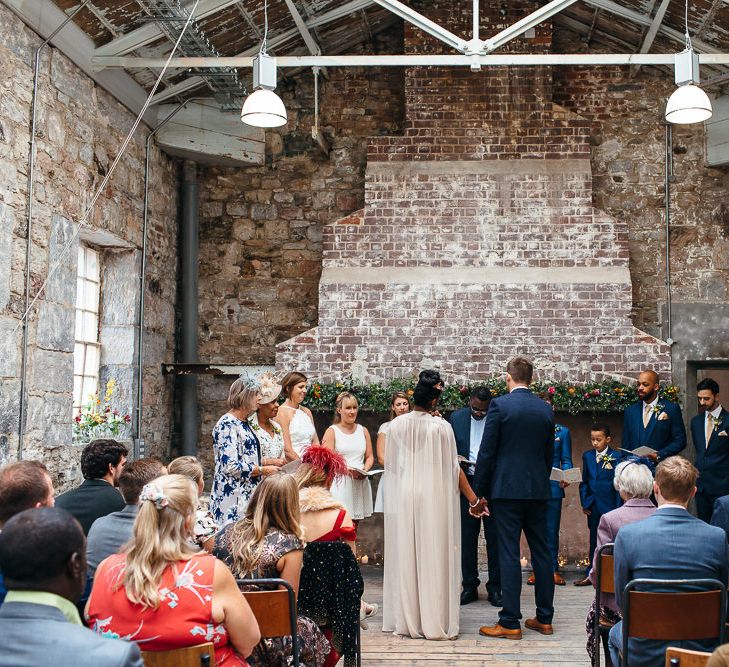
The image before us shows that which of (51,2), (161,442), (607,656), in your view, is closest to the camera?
(607,656)

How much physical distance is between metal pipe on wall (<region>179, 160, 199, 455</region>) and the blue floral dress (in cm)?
498

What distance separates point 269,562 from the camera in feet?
12.0

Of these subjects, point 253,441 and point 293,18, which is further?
point 293,18

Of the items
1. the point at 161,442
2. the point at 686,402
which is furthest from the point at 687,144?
the point at 161,442

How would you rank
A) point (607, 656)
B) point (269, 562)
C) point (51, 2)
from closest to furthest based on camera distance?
point (269, 562) < point (607, 656) < point (51, 2)

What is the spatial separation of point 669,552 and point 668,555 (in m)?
0.01

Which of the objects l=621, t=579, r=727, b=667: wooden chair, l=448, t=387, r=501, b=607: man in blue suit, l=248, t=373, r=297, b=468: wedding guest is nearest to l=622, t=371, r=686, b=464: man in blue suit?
l=448, t=387, r=501, b=607: man in blue suit

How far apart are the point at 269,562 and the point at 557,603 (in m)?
4.16

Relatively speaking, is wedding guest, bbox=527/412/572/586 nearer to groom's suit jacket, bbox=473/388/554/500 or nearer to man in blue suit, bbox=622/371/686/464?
man in blue suit, bbox=622/371/686/464

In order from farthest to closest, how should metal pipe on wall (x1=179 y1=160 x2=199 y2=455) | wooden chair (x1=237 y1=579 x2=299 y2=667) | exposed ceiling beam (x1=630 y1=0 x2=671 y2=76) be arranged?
metal pipe on wall (x1=179 y1=160 x2=199 y2=455), exposed ceiling beam (x1=630 y1=0 x2=671 y2=76), wooden chair (x1=237 y1=579 x2=299 y2=667)

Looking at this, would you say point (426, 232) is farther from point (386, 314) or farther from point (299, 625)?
point (299, 625)

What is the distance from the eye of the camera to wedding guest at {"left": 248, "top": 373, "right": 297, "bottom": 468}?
561 centimetres

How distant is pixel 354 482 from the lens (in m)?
7.45

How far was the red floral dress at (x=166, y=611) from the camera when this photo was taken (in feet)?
9.15
